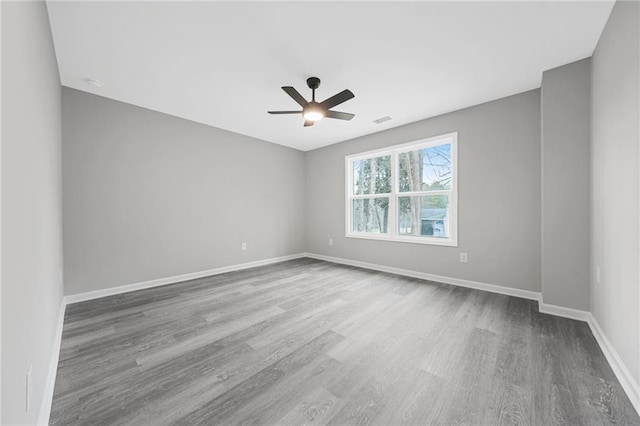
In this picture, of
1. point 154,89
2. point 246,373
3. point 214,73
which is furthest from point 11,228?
point 154,89

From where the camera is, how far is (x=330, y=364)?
5.64 ft

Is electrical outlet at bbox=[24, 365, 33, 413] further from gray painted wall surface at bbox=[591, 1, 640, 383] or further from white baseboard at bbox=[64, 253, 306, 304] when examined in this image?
gray painted wall surface at bbox=[591, 1, 640, 383]

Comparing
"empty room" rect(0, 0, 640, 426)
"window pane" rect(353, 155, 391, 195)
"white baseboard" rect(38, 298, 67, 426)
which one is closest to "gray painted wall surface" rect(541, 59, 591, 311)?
"empty room" rect(0, 0, 640, 426)

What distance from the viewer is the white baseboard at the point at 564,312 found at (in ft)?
7.65

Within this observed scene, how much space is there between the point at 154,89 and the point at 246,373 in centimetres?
319

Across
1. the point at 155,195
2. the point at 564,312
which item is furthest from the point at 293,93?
the point at 564,312

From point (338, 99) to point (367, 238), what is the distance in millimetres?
2734

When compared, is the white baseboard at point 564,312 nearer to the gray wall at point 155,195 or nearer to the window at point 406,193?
the window at point 406,193

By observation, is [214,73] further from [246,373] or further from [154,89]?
[246,373]

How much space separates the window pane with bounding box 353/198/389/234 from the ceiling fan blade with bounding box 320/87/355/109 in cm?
232

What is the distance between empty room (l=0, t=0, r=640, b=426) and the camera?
52.8 inches

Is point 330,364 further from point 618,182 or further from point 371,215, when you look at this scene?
point 371,215

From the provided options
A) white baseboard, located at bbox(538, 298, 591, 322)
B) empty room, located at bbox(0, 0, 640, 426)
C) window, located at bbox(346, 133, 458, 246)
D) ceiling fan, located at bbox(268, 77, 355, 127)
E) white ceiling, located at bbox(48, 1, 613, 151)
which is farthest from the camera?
window, located at bbox(346, 133, 458, 246)

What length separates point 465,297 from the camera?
9.83 feet
